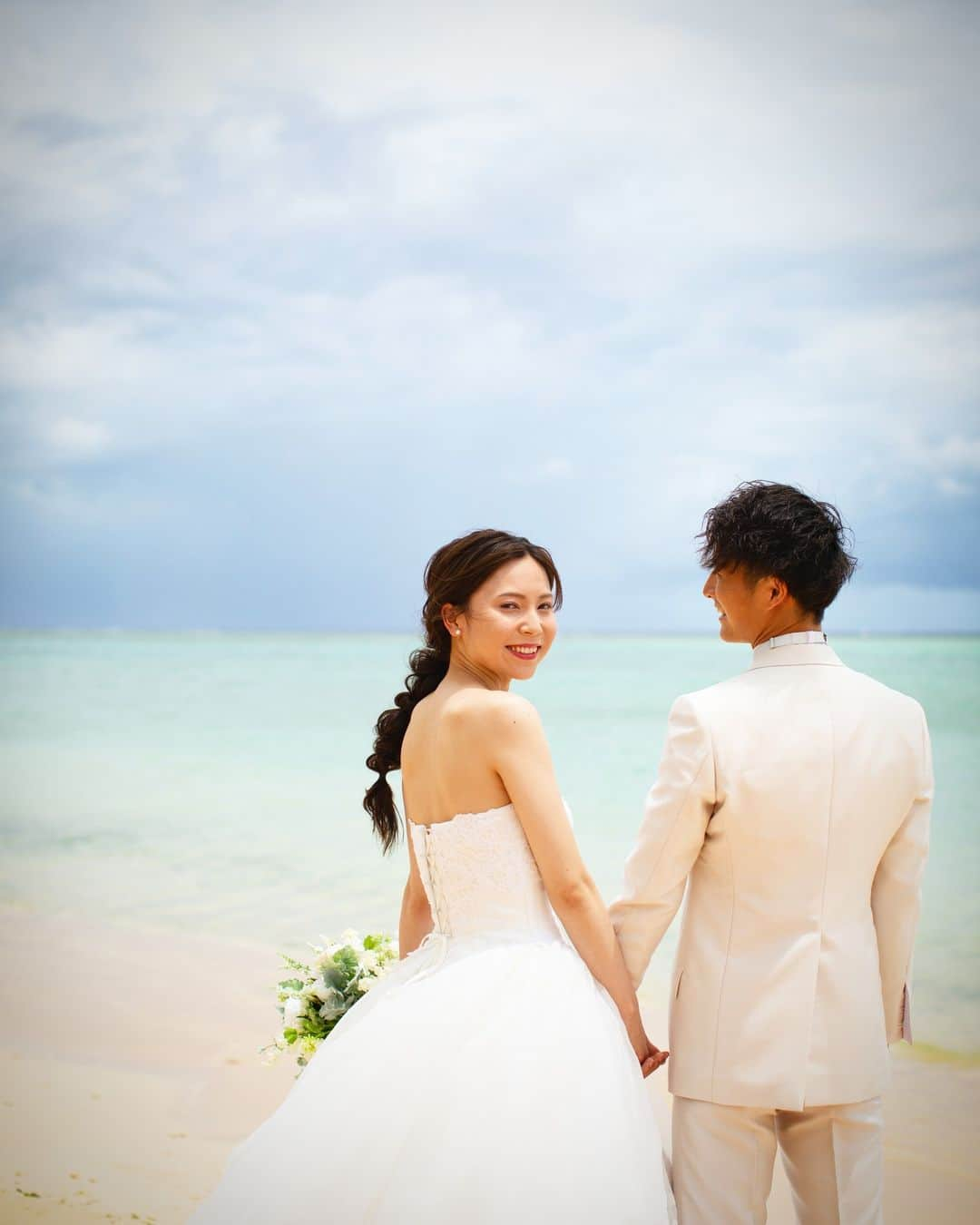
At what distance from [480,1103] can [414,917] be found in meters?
0.71

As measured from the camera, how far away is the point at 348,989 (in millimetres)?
2664

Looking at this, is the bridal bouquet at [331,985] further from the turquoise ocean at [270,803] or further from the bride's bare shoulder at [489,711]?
the turquoise ocean at [270,803]

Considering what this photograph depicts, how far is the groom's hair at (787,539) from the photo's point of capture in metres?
2.20

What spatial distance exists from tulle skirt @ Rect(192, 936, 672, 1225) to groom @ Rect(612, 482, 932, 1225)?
0.54ft

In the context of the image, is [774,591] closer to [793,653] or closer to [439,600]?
[793,653]

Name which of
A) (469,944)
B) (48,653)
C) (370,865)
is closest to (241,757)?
(370,865)

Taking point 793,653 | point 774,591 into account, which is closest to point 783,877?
point 793,653

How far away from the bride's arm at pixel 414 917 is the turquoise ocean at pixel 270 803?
4.42m

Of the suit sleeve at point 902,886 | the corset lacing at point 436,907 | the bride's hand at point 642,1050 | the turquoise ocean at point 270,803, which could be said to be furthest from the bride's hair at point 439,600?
the turquoise ocean at point 270,803

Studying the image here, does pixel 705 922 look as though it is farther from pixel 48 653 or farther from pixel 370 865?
pixel 48 653

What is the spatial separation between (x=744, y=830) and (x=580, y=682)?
29.4 m

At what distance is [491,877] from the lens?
236cm

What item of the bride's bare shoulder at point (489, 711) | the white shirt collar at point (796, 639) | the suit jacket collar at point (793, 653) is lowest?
the bride's bare shoulder at point (489, 711)

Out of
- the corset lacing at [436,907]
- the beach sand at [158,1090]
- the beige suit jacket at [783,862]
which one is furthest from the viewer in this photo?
the beach sand at [158,1090]
